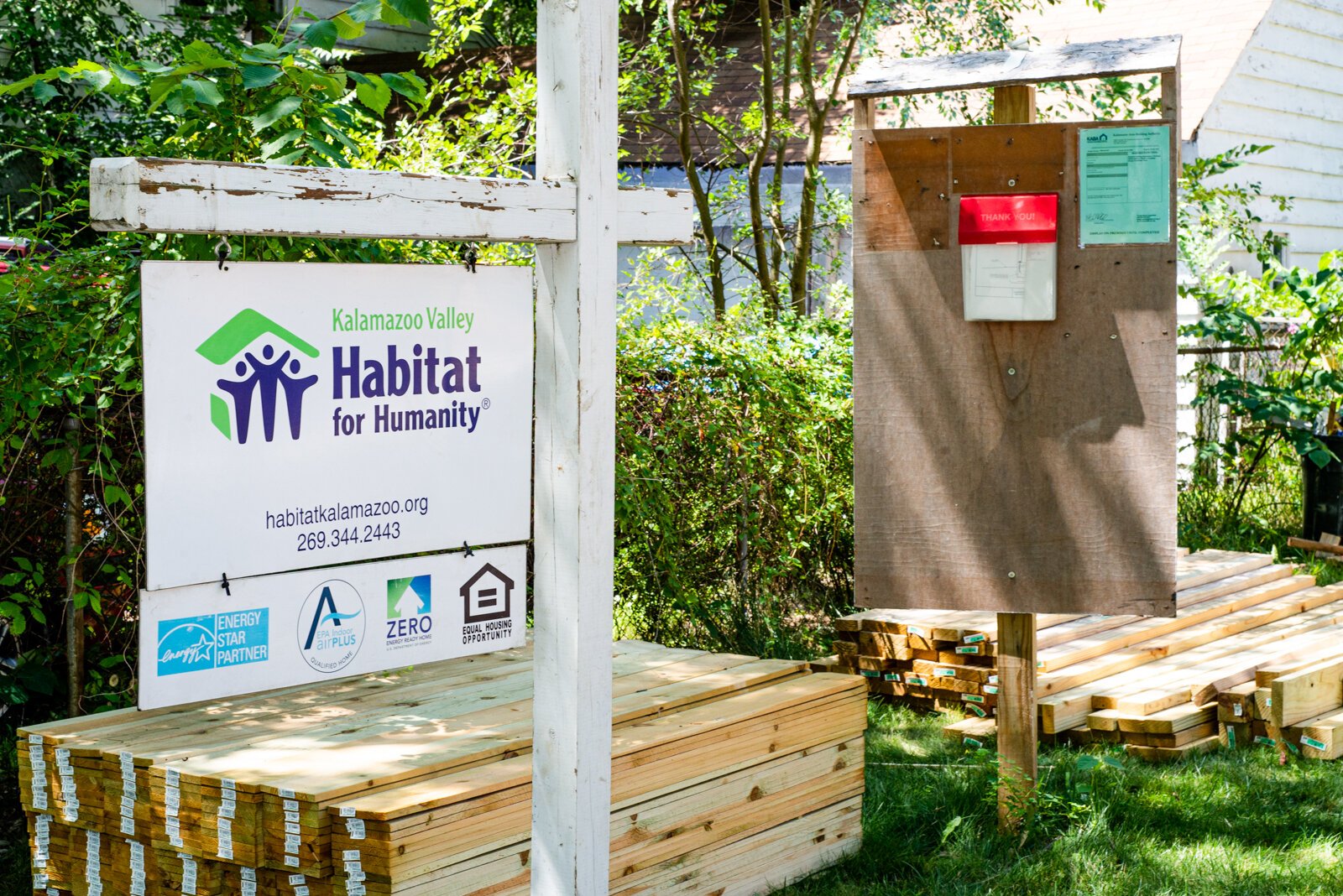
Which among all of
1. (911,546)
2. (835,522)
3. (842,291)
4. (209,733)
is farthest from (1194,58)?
(209,733)

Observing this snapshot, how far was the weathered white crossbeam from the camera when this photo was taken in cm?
231

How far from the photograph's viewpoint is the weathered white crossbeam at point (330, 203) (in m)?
2.31

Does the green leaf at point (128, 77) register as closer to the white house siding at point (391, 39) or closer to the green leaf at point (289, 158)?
the green leaf at point (289, 158)

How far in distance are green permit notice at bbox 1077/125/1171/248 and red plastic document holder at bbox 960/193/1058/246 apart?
99mm

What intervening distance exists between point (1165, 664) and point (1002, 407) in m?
2.53

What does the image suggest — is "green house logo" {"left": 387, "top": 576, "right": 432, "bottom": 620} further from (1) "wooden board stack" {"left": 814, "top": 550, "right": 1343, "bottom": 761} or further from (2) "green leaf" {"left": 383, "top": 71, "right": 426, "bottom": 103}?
(1) "wooden board stack" {"left": 814, "top": 550, "right": 1343, "bottom": 761}

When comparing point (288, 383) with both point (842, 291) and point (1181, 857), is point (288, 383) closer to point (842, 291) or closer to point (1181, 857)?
point (1181, 857)

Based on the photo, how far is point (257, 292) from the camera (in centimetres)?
286

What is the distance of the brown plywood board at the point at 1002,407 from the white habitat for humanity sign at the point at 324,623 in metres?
1.74

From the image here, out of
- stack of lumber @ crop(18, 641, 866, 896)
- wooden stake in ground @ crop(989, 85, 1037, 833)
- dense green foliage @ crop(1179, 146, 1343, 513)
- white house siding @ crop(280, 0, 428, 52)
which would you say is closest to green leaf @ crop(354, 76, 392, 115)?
stack of lumber @ crop(18, 641, 866, 896)

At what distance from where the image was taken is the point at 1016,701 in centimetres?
473

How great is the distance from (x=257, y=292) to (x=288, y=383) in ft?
0.62

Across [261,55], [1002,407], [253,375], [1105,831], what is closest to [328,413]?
[253,375]

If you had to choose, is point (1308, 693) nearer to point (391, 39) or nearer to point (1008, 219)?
point (1008, 219)
